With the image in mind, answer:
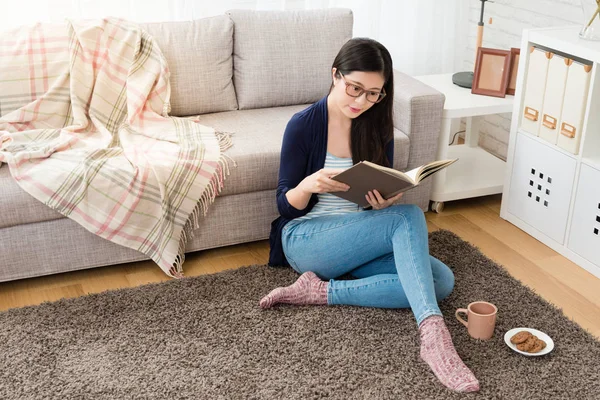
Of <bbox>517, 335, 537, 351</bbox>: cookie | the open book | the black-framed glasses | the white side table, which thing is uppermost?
the black-framed glasses

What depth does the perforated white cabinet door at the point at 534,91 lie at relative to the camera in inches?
103

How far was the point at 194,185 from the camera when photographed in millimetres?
2465

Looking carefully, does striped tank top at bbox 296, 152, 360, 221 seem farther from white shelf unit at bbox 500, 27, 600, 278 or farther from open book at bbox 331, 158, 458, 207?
white shelf unit at bbox 500, 27, 600, 278

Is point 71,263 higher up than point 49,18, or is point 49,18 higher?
point 49,18

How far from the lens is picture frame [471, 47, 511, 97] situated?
9.99 feet

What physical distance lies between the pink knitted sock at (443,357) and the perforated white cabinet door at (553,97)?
3.24ft

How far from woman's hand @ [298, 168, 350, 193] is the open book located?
18 millimetres

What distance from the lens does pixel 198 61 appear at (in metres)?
2.87

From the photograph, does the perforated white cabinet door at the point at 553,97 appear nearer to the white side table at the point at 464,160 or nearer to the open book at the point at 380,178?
the white side table at the point at 464,160

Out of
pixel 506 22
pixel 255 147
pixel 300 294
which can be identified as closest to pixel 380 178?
pixel 300 294

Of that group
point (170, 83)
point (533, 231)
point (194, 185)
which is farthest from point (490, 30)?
point (194, 185)

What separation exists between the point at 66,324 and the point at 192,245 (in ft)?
1.80

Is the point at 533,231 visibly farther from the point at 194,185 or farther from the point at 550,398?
the point at 194,185

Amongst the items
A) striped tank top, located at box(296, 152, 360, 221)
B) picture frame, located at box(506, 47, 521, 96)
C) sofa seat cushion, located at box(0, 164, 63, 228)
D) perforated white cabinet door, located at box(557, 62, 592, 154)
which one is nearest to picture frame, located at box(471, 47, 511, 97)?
picture frame, located at box(506, 47, 521, 96)
